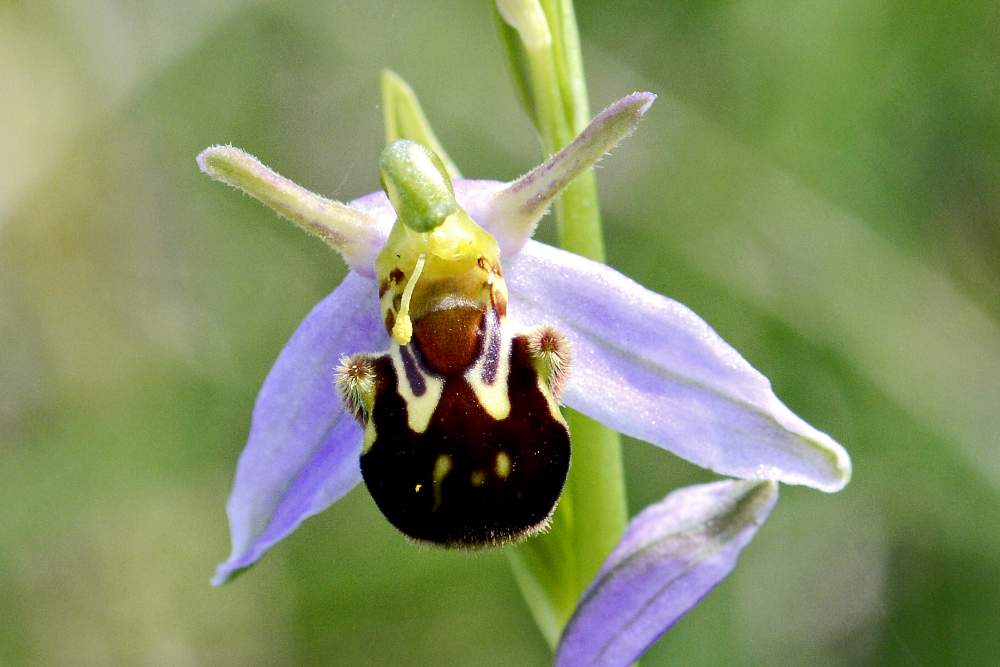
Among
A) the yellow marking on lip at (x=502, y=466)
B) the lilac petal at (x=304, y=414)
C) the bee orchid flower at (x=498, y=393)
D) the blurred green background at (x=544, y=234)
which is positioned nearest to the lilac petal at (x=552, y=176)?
the bee orchid flower at (x=498, y=393)

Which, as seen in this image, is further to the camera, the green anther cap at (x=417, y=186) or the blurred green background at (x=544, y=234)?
the blurred green background at (x=544, y=234)

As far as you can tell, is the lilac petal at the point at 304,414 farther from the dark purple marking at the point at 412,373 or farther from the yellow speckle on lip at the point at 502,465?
the yellow speckle on lip at the point at 502,465

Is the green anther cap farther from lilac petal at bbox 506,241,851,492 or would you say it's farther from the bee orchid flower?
lilac petal at bbox 506,241,851,492

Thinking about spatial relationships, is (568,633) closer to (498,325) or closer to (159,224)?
(498,325)

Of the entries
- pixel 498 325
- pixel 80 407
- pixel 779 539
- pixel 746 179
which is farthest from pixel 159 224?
pixel 498 325

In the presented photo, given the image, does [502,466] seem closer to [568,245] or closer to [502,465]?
[502,465]

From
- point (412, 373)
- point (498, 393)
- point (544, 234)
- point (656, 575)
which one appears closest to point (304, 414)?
point (412, 373)
